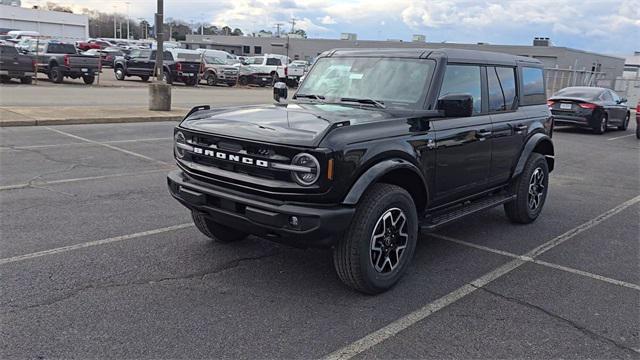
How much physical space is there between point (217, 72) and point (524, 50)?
52002mm

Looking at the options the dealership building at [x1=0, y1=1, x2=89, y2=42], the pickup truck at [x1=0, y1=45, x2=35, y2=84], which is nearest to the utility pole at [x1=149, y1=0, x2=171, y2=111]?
the pickup truck at [x1=0, y1=45, x2=35, y2=84]

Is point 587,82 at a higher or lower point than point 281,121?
higher

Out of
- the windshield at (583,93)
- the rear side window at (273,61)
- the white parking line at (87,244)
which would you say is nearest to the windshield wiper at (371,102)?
the white parking line at (87,244)

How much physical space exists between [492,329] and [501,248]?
197 cm

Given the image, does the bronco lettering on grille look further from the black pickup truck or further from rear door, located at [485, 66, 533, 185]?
the black pickup truck

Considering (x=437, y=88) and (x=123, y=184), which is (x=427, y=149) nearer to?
(x=437, y=88)

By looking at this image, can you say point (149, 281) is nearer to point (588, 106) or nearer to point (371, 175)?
point (371, 175)

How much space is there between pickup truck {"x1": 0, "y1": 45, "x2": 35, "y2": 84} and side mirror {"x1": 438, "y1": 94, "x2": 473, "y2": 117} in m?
22.5

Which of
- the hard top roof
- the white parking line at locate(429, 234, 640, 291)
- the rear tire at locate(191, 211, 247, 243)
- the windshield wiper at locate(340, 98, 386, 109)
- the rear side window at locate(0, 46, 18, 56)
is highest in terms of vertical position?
the rear side window at locate(0, 46, 18, 56)

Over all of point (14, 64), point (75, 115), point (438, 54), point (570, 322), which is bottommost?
point (570, 322)

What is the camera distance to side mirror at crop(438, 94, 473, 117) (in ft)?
15.1

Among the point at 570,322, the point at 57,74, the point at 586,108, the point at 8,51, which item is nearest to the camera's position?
the point at 570,322

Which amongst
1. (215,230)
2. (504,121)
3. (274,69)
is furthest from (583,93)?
(274,69)

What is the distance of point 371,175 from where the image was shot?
13.0 ft
